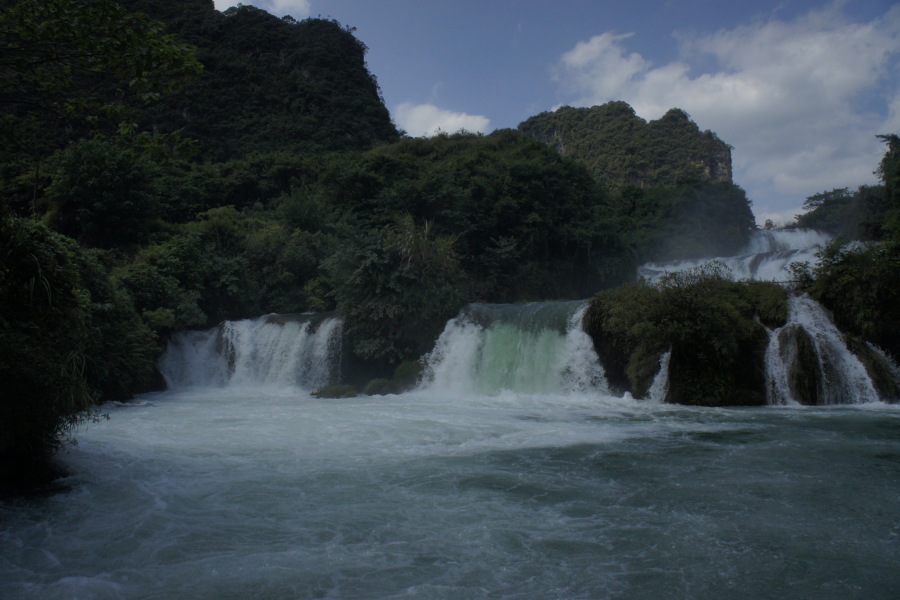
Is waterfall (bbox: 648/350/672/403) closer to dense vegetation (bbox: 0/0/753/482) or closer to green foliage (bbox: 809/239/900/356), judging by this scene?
green foliage (bbox: 809/239/900/356)

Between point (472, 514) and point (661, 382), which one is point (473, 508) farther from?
point (661, 382)

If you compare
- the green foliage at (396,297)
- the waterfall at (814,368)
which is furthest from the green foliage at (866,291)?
the green foliage at (396,297)

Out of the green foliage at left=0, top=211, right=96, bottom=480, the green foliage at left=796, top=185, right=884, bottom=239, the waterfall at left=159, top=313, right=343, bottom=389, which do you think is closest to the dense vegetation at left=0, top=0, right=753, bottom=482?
the green foliage at left=0, top=211, right=96, bottom=480

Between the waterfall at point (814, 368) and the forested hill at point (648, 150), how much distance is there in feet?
165

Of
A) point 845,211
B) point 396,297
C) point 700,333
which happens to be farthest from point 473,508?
point 845,211

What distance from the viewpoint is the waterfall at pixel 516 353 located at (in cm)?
1480

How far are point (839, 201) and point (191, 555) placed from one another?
51.3m

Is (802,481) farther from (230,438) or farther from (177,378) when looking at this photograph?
(177,378)

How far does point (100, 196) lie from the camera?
2216cm

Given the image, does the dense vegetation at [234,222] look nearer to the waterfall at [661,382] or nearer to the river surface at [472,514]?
the river surface at [472,514]

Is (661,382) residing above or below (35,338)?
below

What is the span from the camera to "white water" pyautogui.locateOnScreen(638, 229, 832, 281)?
24.8 meters

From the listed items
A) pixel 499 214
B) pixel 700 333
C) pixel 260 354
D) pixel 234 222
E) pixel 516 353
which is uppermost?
pixel 499 214

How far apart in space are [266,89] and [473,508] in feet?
166
